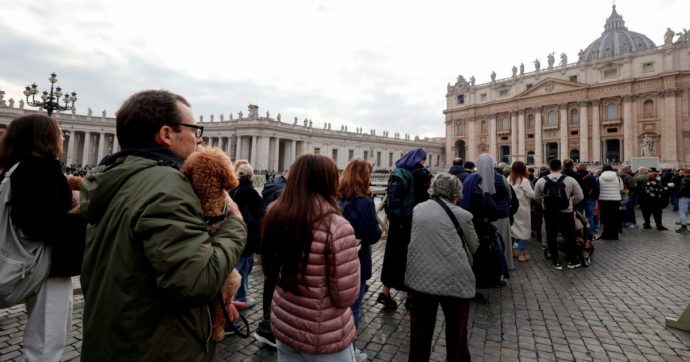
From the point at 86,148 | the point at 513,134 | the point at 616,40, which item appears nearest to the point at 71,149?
the point at 86,148

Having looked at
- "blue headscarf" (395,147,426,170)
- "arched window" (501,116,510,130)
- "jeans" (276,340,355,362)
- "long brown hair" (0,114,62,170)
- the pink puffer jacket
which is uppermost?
"arched window" (501,116,510,130)

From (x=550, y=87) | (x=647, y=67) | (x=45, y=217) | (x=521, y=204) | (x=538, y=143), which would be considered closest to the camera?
(x=45, y=217)

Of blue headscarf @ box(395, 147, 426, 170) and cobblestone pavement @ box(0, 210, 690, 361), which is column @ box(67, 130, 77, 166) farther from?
blue headscarf @ box(395, 147, 426, 170)

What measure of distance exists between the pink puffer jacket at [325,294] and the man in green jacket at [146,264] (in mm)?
650

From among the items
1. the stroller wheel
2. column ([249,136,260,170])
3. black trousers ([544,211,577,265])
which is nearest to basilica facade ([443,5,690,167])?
column ([249,136,260,170])

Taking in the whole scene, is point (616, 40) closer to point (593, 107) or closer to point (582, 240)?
point (593, 107)

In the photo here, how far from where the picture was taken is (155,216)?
4.06 feet

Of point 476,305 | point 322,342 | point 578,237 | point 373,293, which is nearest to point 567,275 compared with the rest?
point 578,237

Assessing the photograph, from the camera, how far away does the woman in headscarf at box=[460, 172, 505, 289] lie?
13.1 ft

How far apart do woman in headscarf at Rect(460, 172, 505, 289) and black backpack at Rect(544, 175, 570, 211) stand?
8.92 ft

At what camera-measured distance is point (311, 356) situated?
2002 mm

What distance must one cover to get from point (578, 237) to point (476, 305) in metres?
3.66

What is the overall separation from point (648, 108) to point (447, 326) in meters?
49.2

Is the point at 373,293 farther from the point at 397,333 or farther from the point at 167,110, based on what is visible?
the point at 167,110
